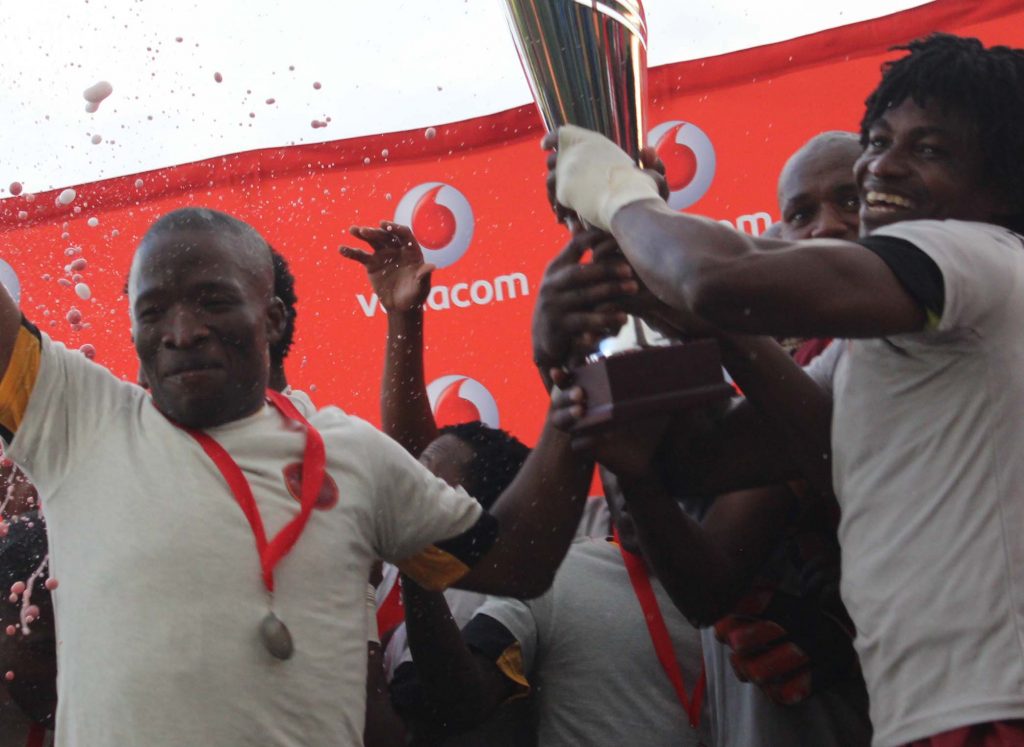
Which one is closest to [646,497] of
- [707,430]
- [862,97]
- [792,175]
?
[707,430]

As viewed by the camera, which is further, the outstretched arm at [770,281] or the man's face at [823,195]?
the man's face at [823,195]

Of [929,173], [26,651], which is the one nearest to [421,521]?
[26,651]

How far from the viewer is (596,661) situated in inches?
109

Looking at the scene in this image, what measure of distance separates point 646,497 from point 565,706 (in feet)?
1.82

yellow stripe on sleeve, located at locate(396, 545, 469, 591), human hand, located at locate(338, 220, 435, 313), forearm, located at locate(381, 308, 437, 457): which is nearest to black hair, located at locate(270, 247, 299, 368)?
human hand, located at locate(338, 220, 435, 313)

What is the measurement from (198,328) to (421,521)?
0.54 m

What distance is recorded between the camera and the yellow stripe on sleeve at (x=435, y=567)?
7.52ft

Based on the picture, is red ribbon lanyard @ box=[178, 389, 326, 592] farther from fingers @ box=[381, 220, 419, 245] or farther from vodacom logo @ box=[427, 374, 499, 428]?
vodacom logo @ box=[427, 374, 499, 428]

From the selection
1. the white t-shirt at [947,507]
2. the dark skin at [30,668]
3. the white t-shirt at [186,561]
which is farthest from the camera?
the dark skin at [30,668]

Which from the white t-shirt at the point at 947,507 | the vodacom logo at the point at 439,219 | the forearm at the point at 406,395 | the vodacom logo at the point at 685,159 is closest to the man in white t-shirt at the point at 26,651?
the forearm at the point at 406,395

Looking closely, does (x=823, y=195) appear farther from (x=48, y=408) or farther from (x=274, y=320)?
(x=48, y=408)

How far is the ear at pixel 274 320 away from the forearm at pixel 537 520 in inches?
22.6

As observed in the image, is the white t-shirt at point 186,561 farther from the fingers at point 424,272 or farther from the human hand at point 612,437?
the fingers at point 424,272

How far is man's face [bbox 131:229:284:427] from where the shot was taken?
7.11ft
